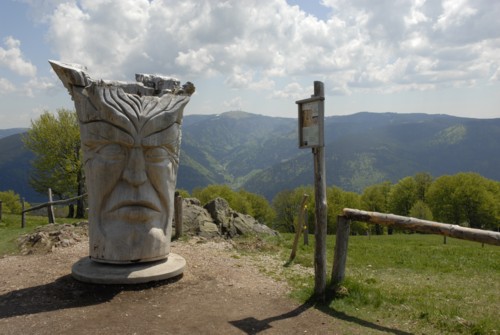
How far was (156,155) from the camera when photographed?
8438 mm

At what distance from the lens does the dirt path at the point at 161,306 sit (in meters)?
6.49

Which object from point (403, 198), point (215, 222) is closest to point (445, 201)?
point (403, 198)

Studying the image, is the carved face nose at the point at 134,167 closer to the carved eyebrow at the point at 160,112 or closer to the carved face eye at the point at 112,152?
the carved face eye at the point at 112,152

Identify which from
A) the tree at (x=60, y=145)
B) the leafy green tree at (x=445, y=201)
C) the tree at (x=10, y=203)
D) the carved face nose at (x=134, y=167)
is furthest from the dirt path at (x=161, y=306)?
the tree at (x=10, y=203)

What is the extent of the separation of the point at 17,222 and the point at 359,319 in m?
24.0

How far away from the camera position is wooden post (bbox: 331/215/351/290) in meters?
8.02

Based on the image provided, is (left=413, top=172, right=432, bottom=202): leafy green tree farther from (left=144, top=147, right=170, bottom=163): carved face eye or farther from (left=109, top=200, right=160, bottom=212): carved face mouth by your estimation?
(left=109, top=200, right=160, bottom=212): carved face mouth

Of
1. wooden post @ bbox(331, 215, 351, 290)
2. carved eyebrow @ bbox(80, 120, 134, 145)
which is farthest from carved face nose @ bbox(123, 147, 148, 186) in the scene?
wooden post @ bbox(331, 215, 351, 290)

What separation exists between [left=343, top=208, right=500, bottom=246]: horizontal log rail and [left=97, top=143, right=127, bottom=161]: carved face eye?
181 inches

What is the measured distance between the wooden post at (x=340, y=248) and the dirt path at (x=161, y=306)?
1.09 m

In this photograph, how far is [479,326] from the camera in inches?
247

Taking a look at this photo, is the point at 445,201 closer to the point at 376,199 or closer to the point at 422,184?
the point at 422,184

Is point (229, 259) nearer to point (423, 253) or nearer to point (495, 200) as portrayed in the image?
point (423, 253)

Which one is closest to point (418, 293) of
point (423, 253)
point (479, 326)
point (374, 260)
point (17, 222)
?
point (479, 326)
